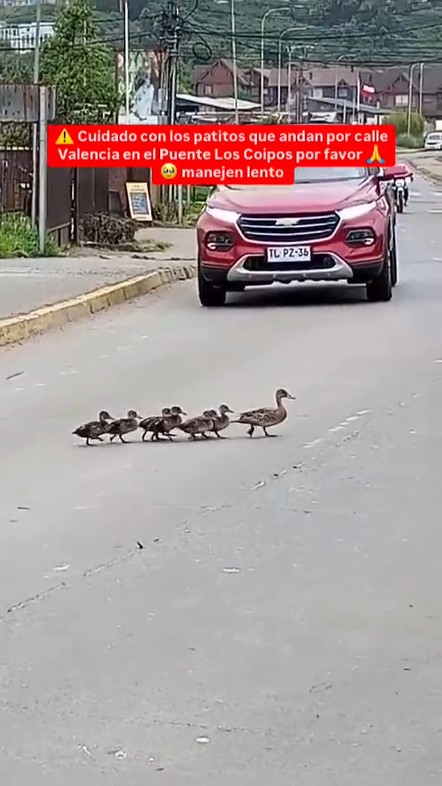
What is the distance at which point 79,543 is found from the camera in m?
6.98

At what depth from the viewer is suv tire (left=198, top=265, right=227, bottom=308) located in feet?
55.7

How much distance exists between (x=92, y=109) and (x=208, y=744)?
28.4m

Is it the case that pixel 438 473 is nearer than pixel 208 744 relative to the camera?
No

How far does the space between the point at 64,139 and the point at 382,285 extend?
29.6 ft

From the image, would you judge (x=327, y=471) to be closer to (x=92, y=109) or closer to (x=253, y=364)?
(x=253, y=364)

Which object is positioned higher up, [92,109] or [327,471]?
[92,109]

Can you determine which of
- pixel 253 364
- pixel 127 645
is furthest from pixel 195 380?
pixel 127 645

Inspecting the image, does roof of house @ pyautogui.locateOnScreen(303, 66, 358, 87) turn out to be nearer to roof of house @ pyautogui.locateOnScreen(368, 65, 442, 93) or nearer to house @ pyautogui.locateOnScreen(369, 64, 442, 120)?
roof of house @ pyautogui.locateOnScreen(368, 65, 442, 93)

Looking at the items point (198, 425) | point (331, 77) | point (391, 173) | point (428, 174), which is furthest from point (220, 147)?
point (331, 77)

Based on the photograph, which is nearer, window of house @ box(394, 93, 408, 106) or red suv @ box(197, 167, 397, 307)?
red suv @ box(197, 167, 397, 307)

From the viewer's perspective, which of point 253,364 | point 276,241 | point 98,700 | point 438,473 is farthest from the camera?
point 276,241

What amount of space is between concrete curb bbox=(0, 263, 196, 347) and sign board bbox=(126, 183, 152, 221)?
11.2m

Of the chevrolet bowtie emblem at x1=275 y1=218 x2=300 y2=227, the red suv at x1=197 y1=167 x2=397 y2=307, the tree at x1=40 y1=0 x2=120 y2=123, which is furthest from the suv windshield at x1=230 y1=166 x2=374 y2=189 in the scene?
the tree at x1=40 y1=0 x2=120 y2=123

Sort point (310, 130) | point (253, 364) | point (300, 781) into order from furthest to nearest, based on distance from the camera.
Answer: point (310, 130) < point (253, 364) < point (300, 781)
